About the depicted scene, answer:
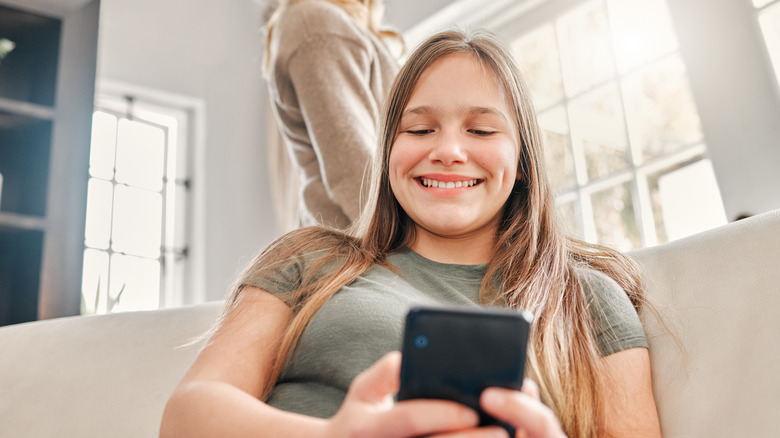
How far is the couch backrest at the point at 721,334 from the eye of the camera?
0.76 metres

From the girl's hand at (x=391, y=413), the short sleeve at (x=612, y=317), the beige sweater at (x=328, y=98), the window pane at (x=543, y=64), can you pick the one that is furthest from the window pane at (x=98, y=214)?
the girl's hand at (x=391, y=413)

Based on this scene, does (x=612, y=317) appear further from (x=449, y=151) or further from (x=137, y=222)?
(x=137, y=222)

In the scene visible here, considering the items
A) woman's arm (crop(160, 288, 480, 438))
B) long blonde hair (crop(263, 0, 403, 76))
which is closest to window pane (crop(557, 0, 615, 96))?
long blonde hair (crop(263, 0, 403, 76))

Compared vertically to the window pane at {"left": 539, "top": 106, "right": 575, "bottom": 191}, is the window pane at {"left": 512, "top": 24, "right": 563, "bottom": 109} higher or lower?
higher

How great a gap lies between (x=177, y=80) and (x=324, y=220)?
2624 mm

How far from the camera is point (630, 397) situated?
82cm

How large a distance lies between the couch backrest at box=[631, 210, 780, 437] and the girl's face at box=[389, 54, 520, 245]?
251 mm

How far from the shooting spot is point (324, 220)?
1.41 meters

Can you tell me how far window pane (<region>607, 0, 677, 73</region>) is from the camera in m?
2.22

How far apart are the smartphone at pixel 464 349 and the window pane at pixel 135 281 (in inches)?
125

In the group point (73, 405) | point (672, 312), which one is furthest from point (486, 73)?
point (73, 405)

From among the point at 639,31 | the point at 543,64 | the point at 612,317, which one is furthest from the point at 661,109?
the point at 612,317

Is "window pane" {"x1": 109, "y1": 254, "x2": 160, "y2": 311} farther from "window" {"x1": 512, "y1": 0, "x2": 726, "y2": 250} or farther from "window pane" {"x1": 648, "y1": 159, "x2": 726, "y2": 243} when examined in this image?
"window pane" {"x1": 648, "y1": 159, "x2": 726, "y2": 243}

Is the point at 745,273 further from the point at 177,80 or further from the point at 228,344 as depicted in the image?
the point at 177,80
